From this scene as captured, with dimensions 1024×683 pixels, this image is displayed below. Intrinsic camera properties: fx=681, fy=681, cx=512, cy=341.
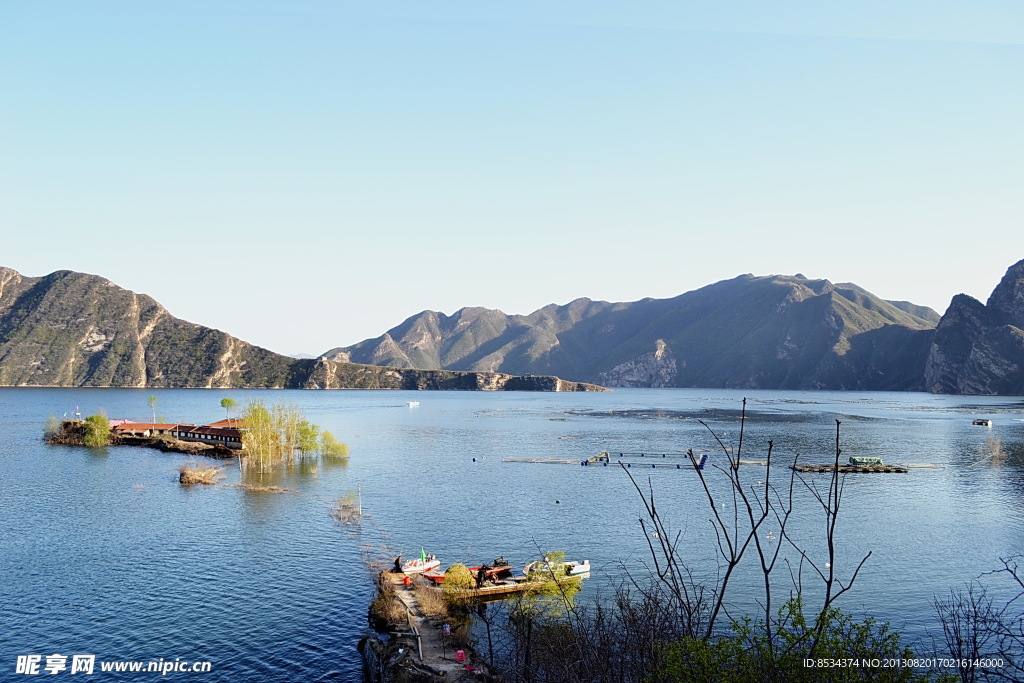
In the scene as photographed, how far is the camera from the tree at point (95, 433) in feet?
532

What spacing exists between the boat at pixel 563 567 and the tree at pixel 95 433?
14025 centimetres

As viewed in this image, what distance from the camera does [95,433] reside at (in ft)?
533

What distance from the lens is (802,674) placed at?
95.8 ft

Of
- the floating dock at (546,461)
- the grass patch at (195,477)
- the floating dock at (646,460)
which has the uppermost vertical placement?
the floating dock at (646,460)

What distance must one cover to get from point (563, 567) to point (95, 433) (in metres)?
146

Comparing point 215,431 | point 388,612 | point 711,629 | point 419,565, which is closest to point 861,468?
point 419,565

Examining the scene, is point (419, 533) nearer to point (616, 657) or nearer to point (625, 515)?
point (625, 515)

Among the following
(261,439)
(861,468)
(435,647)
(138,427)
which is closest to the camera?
(435,647)

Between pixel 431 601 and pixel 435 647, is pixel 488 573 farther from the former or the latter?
pixel 435 647

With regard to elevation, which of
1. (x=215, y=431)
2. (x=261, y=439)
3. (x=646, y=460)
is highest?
(x=261, y=439)

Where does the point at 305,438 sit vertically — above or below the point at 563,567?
above

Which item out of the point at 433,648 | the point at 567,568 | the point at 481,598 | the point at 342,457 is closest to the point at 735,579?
the point at 567,568

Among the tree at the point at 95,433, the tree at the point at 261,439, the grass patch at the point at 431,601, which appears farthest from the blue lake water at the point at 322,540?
the tree at the point at 95,433

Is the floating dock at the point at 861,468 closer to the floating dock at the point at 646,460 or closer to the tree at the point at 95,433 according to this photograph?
the floating dock at the point at 646,460
